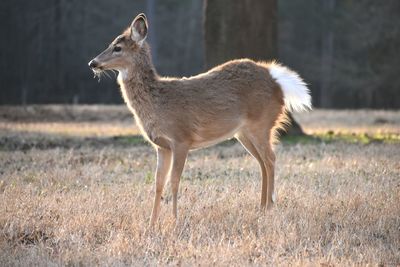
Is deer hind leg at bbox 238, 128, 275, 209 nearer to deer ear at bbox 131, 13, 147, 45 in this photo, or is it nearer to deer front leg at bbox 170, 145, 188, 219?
deer front leg at bbox 170, 145, 188, 219

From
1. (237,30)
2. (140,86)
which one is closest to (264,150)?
(140,86)

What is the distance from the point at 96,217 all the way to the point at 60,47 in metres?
38.8

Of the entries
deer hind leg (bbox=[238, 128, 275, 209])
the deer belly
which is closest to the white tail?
deer hind leg (bbox=[238, 128, 275, 209])

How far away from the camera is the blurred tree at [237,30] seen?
1623 cm

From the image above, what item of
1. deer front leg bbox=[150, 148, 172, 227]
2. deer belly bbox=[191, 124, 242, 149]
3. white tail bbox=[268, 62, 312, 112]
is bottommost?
deer front leg bbox=[150, 148, 172, 227]

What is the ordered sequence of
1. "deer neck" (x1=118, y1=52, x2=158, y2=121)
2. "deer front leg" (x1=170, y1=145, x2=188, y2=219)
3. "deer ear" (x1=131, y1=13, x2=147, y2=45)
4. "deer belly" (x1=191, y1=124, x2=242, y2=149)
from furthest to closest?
"deer belly" (x1=191, y1=124, x2=242, y2=149) < "deer ear" (x1=131, y1=13, x2=147, y2=45) < "deer neck" (x1=118, y1=52, x2=158, y2=121) < "deer front leg" (x1=170, y1=145, x2=188, y2=219)

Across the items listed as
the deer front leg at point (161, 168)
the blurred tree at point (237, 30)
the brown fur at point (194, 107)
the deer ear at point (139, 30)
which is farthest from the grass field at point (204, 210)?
the blurred tree at point (237, 30)

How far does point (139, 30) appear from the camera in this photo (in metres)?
9.01

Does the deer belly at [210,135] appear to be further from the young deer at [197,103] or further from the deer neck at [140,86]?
the deer neck at [140,86]

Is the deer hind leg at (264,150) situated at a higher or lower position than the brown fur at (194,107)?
lower

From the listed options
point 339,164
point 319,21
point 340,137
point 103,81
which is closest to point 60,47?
point 103,81

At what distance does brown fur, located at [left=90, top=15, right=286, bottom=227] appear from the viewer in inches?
342

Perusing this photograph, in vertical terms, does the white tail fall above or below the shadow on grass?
above

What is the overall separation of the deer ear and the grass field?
1965mm
